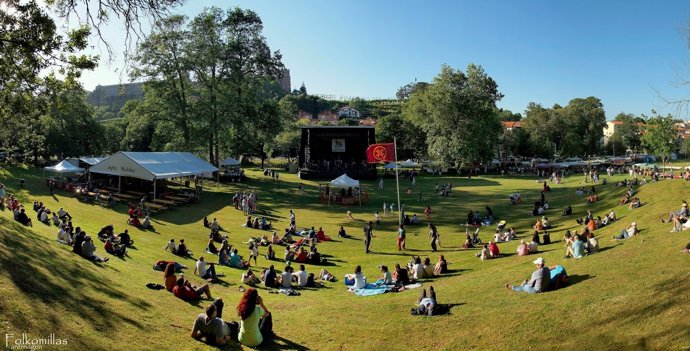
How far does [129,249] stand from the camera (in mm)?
16953

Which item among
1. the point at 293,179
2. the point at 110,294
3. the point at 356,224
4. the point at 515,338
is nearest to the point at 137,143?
the point at 293,179

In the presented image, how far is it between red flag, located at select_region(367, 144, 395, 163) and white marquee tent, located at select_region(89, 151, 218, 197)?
13981 millimetres

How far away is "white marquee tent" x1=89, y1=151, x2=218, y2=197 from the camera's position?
29.7 metres

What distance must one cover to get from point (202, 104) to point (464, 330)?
37.7m

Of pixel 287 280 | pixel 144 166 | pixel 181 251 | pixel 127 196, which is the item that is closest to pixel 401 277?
pixel 287 280

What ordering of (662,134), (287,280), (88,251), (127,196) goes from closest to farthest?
(88,251) < (287,280) < (127,196) < (662,134)

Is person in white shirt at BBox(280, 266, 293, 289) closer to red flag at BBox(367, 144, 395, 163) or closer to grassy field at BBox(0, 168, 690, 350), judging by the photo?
grassy field at BBox(0, 168, 690, 350)

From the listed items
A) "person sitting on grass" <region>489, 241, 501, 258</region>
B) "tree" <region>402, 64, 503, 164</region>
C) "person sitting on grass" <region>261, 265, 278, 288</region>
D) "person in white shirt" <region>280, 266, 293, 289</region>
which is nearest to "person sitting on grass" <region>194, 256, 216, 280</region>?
"person sitting on grass" <region>261, 265, 278, 288</region>

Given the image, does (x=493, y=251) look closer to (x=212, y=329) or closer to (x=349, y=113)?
(x=212, y=329)

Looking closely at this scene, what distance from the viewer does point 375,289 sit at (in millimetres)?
14016

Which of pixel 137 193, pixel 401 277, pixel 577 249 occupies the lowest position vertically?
pixel 401 277

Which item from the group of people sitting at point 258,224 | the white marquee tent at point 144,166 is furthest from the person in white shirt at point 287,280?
the white marquee tent at point 144,166

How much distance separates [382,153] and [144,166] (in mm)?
15807

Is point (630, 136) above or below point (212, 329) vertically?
above
